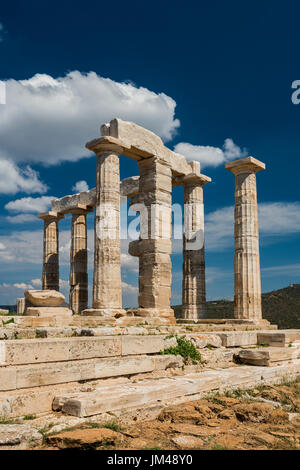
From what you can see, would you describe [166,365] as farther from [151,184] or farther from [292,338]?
[151,184]

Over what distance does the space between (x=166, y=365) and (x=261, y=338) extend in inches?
205

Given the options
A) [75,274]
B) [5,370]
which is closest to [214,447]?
[5,370]

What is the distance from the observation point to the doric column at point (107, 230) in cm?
1673

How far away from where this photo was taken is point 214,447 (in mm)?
5480

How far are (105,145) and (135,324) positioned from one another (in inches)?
278

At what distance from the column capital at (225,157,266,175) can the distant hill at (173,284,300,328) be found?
17.8m

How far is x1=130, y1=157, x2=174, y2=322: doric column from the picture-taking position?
59.5 feet

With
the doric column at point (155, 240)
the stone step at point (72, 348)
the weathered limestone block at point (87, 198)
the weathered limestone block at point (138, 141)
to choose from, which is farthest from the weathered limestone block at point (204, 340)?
the weathered limestone block at point (87, 198)

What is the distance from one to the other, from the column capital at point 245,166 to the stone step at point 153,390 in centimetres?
1212

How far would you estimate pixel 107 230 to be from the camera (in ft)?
55.6

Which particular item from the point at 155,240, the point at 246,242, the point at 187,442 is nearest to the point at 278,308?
the point at 246,242

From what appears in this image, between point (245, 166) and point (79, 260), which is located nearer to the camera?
point (245, 166)

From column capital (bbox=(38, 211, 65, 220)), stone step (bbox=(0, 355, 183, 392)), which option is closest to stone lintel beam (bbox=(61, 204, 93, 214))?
column capital (bbox=(38, 211, 65, 220))

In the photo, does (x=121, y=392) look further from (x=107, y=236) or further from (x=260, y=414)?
A: (x=107, y=236)
